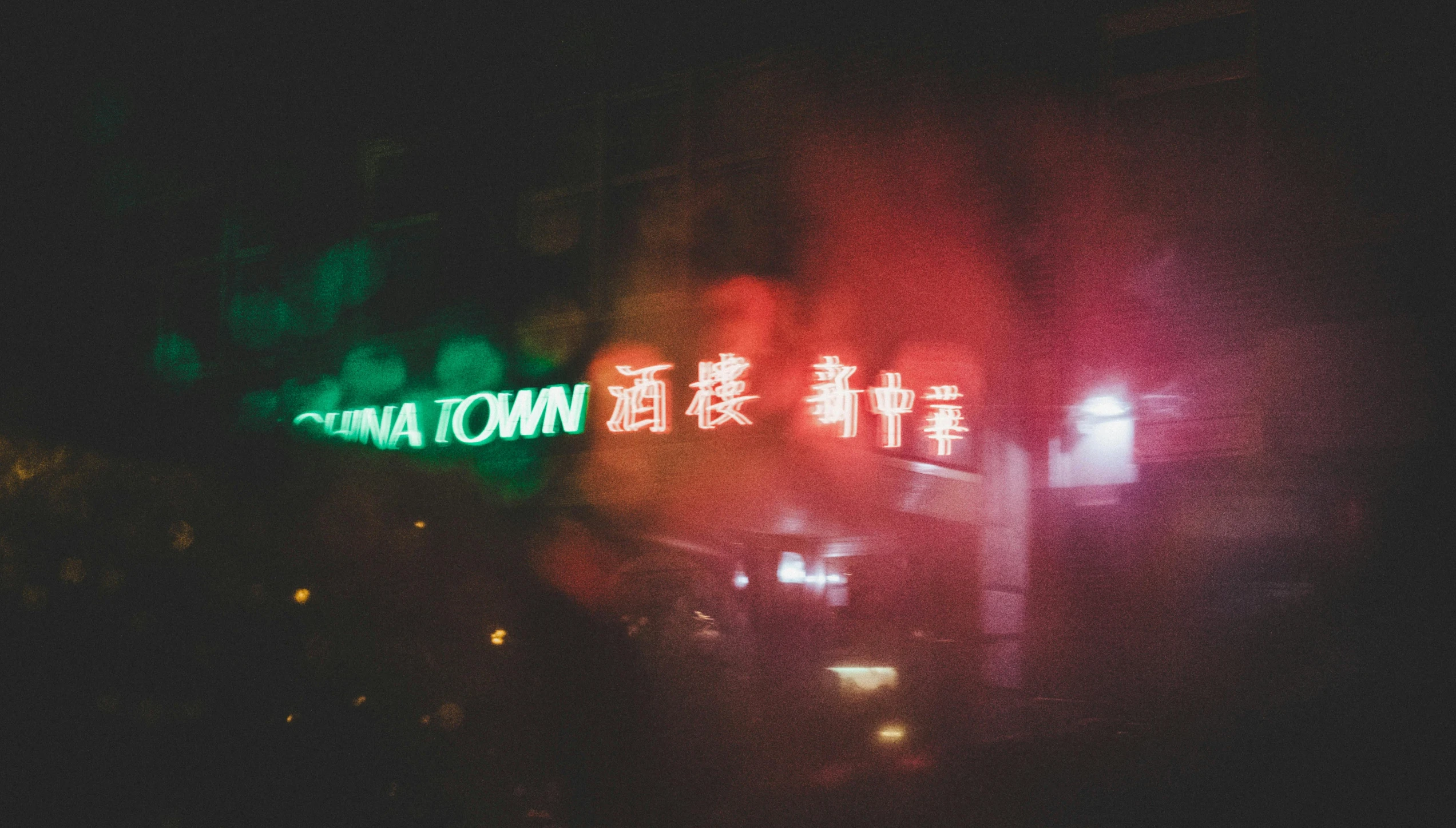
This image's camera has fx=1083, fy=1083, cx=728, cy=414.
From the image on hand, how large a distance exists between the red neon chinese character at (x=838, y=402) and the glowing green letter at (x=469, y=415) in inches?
115

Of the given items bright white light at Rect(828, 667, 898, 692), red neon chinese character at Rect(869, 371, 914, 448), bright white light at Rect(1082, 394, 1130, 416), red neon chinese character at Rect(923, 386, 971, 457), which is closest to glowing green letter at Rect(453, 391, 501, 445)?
red neon chinese character at Rect(869, 371, 914, 448)

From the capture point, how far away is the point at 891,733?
6.40 meters

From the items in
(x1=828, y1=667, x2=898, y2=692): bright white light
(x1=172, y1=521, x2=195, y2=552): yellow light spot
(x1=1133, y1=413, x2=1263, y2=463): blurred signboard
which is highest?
(x1=1133, y1=413, x2=1263, y2=463): blurred signboard

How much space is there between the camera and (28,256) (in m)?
12.8

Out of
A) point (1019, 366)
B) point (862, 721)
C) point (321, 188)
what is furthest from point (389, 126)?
point (862, 721)

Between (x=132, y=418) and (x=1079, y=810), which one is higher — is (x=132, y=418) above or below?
above

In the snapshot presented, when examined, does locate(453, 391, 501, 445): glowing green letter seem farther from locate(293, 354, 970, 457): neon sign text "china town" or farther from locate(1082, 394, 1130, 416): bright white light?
locate(1082, 394, 1130, 416): bright white light

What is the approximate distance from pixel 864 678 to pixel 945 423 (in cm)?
244

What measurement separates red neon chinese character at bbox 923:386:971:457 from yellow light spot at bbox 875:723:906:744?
1826mm

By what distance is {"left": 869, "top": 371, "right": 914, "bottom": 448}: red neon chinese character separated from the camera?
7.32 m

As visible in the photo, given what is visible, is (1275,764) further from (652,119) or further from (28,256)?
(28,256)

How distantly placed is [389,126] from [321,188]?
1.05 m

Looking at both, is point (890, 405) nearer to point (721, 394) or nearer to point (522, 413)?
point (721, 394)

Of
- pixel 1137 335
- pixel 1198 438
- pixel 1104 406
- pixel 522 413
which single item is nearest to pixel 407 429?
pixel 522 413
